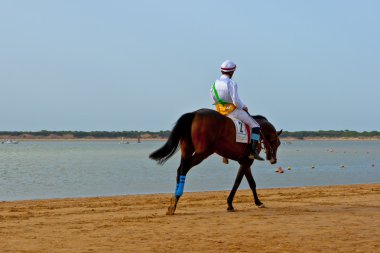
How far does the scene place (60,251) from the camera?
8703 mm

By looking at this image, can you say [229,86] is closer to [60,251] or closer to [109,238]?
[109,238]

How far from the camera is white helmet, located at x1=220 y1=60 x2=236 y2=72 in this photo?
529 inches

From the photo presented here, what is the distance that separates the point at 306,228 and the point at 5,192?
18.5 meters

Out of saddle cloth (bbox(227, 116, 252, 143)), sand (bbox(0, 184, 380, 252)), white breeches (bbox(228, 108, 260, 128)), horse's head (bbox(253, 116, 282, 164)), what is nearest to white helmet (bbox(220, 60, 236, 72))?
white breeches (bbox(228, 108, 260, 128))

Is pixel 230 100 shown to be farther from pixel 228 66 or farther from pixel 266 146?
pixel 266 146

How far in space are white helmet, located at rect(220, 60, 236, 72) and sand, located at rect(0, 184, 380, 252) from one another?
9.80 feet

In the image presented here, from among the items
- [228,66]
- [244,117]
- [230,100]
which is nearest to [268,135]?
[244,117]

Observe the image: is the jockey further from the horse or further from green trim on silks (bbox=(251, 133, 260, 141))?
the horse

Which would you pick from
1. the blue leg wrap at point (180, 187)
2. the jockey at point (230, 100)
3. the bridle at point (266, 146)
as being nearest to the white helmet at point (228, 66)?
the jockey at point (230, 100)

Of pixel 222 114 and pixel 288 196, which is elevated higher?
pixel 222 114

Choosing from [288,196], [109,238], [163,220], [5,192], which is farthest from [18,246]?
[5,192]

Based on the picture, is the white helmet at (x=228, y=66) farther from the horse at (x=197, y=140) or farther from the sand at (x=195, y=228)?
the sand at (x=195, y=228)

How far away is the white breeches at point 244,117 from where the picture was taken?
43.5ft

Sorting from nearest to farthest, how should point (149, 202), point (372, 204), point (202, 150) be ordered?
point (202, 150), point (372, 204), point (149, 202)
